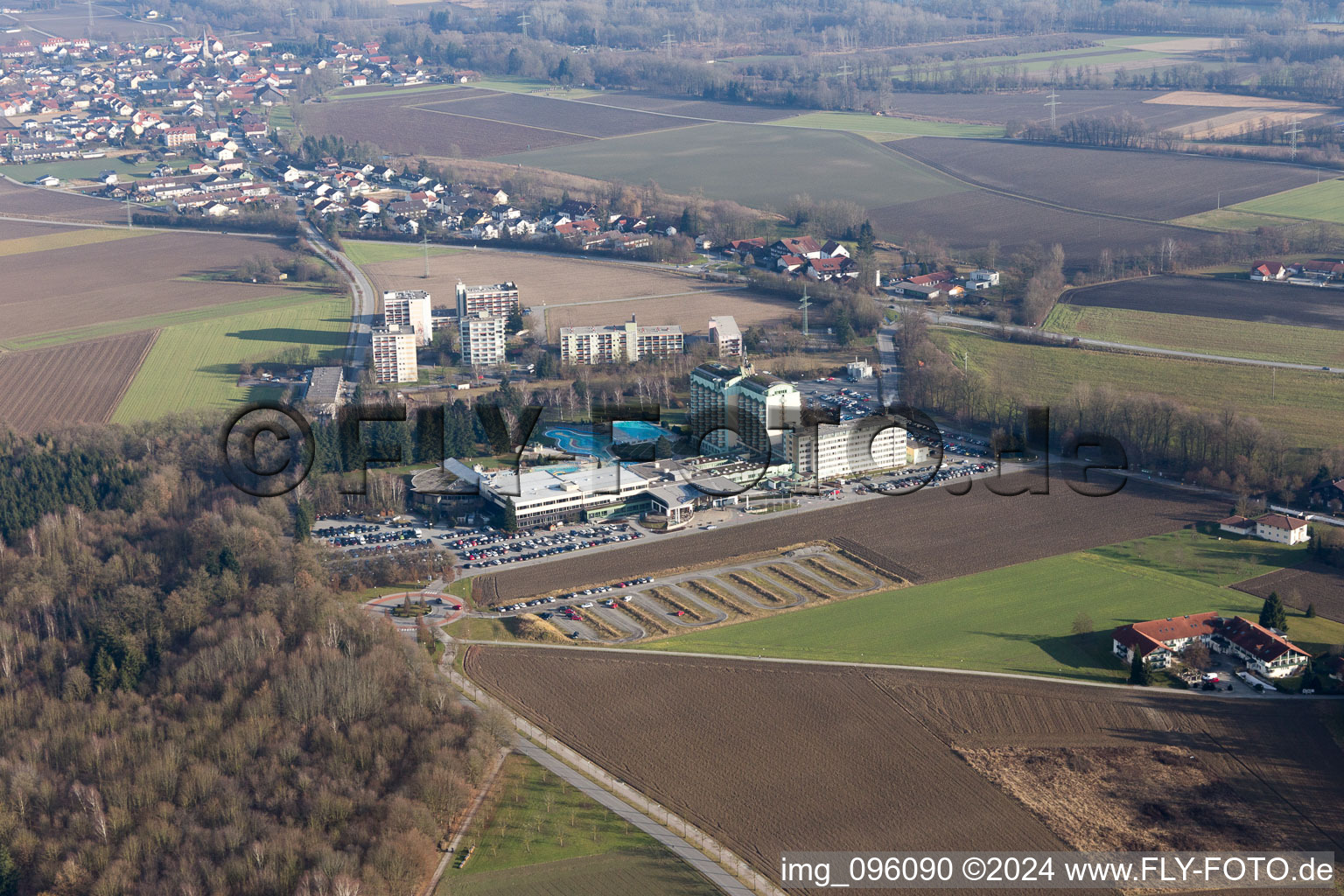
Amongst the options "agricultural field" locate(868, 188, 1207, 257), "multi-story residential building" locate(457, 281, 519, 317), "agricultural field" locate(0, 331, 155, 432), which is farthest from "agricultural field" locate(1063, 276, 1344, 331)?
"agricultural field" locate(0, 331, 155, 432)

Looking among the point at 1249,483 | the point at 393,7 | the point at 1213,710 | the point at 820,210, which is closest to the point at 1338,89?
the point at 820,210

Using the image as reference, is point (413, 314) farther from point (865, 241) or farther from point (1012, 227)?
point (1012, 227)

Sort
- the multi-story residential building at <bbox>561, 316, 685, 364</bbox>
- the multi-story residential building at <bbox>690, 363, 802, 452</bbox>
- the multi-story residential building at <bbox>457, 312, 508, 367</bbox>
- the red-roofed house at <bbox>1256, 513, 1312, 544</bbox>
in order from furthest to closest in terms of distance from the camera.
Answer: the multi-story residential building at <bbox>457, 312, 508, 367</bbox> < the multi-story residential building at <bbox>561, 316, 685, 364</bbox> < the multi-story residential building at <bbox>690, 363, 802, 452</bbox> < the red-roofed house at <bbox>1256, 513, 1312, 544</bbox>

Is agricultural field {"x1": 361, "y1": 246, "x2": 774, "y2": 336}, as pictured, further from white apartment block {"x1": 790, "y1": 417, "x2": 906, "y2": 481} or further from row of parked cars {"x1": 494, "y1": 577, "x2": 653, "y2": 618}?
row of parked cars {"x1": 494, "y1": 577, "x2": 653, "y2": 618}

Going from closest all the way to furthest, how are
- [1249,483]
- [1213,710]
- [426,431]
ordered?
[1213,710], [1249,483], [426,431]

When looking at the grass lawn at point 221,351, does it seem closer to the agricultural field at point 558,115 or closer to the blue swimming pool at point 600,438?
the blue swimming pool at point 600,438

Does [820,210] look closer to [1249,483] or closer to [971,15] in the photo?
[1249,483]
